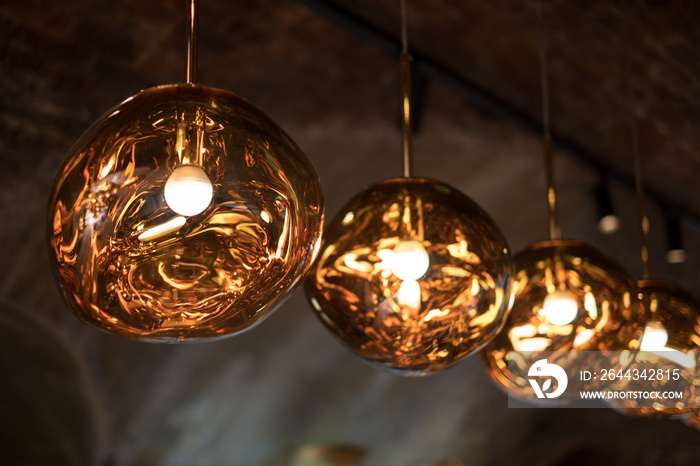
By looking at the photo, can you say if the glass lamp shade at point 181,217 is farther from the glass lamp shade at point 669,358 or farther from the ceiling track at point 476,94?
the ceiling track at point 476,94

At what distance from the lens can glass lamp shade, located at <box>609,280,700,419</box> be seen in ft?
7.34

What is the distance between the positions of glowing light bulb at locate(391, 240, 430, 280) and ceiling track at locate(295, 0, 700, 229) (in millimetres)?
3538

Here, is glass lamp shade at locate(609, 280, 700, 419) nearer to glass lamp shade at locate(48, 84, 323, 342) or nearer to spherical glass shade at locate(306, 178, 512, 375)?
spherical glass shade at locate(306, 178, 512, 375)

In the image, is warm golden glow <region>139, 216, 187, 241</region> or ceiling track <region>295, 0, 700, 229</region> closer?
warm golden glow <region>139, 216, 187, 241</region>

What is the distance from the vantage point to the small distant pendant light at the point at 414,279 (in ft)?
4.17

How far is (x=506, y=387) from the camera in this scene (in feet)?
6.21

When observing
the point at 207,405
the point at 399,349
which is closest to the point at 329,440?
the point at 207,405

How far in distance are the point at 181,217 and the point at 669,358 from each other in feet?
6.29

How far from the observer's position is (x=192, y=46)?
1.06 meters

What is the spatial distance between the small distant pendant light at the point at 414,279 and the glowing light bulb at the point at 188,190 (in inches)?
22.1

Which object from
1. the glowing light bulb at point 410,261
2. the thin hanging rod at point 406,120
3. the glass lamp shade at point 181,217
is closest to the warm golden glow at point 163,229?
the glass lamp shade at point 181,217

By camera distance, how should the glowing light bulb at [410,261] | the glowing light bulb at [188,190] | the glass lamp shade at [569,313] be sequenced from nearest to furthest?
the glowing light bulb at [188,190]
the glowing light bulb at [410,261]
the glass lamp shade at [569,313]

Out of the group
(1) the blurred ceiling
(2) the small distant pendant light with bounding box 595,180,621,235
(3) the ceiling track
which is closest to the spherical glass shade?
(1) the blurred ceiling

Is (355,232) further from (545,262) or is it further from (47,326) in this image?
(47,326)
